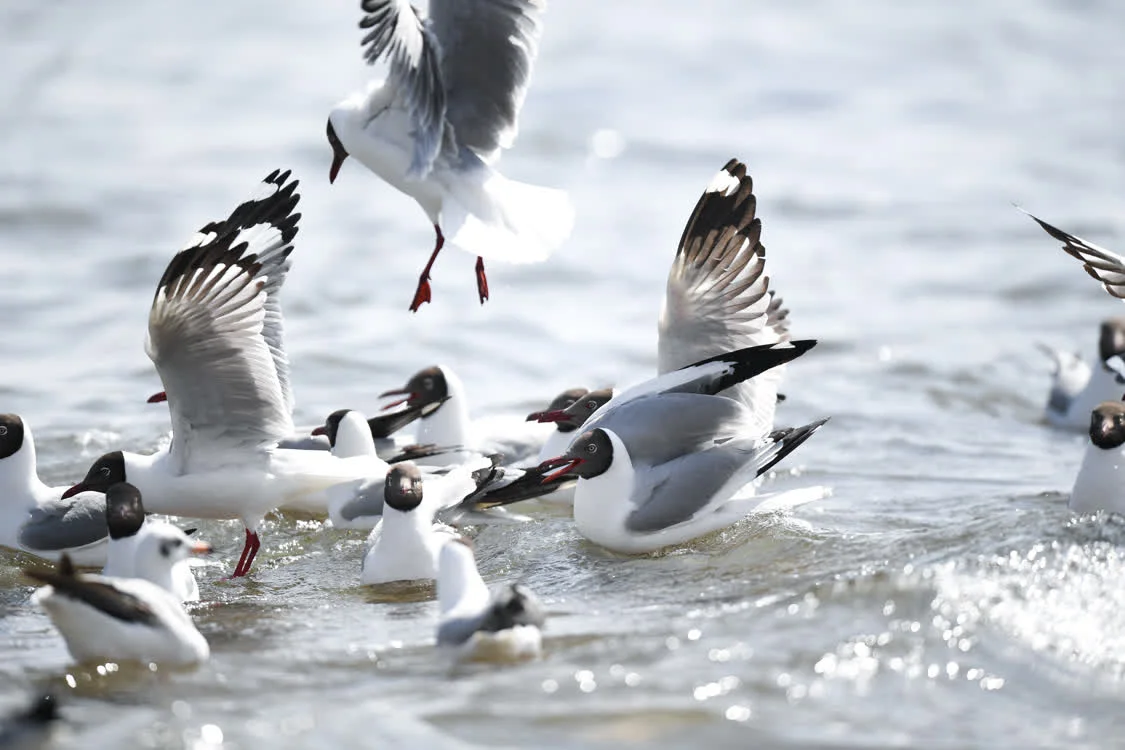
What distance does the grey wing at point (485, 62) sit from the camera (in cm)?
691

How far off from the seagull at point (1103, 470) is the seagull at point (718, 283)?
1.30m

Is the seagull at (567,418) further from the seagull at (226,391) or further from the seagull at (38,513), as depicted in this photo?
the seagull at (38,513)

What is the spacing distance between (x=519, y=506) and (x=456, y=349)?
3.96 metres

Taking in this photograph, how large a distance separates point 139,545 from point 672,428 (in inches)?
86.4

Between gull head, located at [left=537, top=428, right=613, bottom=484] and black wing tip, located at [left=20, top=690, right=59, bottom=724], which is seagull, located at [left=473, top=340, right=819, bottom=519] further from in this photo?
black wing tip, located at [left=20, top=690, right=59, bottom=724]

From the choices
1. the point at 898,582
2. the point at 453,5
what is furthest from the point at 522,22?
the point at 898,582

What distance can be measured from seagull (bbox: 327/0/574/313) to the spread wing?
74 cm

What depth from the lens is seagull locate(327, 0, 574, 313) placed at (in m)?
6.84

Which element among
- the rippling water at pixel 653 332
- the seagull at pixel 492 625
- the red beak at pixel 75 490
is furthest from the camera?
the red beak at pixel 75 490

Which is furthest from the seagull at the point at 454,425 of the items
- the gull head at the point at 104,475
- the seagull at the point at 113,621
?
the seagull at the point at 113,621

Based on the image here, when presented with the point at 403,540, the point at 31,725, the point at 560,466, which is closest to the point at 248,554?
the point at 403,540

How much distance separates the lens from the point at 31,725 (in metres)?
4.35

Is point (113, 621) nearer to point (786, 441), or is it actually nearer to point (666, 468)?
point (666, 468)

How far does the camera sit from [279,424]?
662 centimetres
